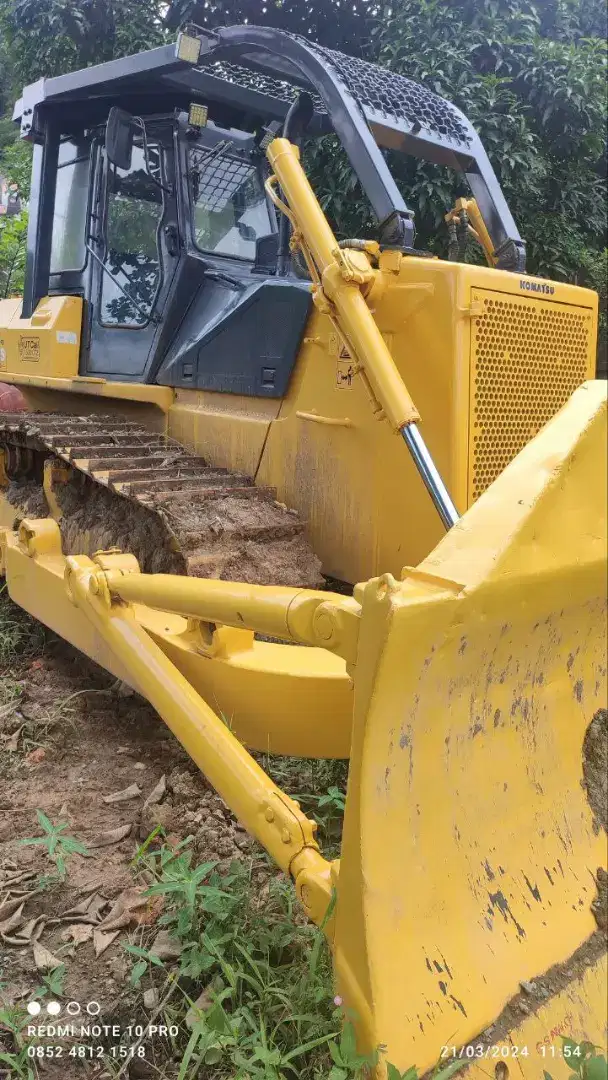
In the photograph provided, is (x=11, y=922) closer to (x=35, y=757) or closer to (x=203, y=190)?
(x=35, y=757)

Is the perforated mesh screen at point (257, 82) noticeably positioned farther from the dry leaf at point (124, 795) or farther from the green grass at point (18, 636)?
the dry leaf at point (124, 795)

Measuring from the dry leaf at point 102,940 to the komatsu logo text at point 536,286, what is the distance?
2.17 m

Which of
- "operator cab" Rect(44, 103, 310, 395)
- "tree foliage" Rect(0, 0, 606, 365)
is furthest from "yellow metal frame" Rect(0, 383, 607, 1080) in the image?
"tree foliage" Rect(0, 0, 606, 365)

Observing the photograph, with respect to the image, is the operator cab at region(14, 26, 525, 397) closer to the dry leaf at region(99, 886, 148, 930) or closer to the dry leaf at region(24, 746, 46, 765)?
the dry leaf at region(24, 746, 46, 765)

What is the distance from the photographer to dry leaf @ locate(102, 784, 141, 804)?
8.59 ft

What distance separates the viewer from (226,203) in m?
3.89

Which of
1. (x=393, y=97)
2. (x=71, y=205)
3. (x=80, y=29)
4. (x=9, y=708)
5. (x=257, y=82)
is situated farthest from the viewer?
(x=80, y=29)

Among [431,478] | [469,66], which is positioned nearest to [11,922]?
[431,478]

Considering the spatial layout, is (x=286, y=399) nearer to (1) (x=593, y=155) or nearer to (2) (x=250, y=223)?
(2) (x=250, y=223)

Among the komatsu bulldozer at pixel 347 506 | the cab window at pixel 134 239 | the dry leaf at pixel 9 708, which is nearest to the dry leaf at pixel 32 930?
the komatsu bulldozer at pixel 347 506

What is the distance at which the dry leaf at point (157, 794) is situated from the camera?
8.39 feet

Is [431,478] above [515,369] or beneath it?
beneath

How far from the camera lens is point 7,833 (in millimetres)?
2463

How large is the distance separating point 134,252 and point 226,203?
51cm
